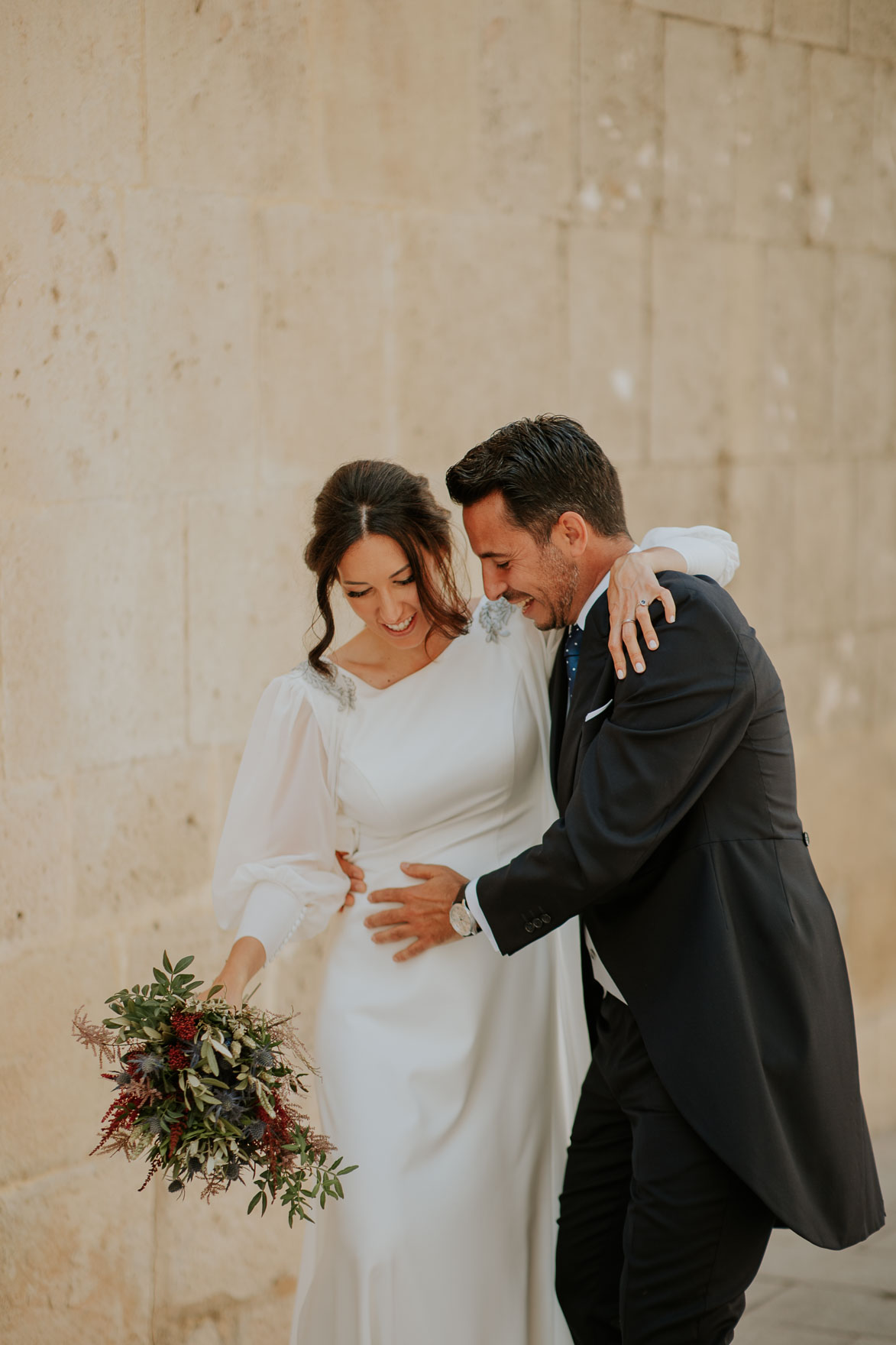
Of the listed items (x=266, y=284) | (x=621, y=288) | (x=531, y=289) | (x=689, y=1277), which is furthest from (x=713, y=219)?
(x=689, y=1277)

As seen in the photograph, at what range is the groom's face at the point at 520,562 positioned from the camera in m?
2.65

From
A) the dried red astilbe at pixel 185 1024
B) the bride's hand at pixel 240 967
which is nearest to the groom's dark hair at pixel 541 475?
the bride's hand at pixel 240 967

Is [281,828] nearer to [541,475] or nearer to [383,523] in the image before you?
[383,523]

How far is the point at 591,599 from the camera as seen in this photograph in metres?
2.68

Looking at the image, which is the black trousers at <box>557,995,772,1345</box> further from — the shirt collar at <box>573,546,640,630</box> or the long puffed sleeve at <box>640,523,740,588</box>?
the long puffed sleeve at <box>640,523,740,588</box>

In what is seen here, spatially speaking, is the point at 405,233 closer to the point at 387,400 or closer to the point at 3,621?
the point at 387,400

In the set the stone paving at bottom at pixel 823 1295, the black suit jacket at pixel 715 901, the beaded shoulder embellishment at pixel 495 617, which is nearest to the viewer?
the black suit jacket at pixel 715 901

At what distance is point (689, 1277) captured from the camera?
99.2 inches

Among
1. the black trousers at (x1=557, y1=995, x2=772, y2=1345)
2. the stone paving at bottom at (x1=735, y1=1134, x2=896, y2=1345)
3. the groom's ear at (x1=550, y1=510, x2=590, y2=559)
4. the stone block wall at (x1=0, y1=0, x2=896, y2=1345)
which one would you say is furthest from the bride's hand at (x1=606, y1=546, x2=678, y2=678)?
the stone paving at bottom at (x1=735, y1=1134, x2=896, y2=1345)

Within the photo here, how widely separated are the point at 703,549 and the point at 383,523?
0.60 m

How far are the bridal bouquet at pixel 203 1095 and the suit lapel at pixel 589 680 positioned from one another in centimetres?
70

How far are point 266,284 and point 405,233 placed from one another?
455 millimetres

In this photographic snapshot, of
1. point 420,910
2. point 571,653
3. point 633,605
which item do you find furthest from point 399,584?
point 420,910

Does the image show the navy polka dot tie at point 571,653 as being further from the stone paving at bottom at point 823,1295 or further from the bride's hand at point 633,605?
the stone paving at bottom at point 823,1295
